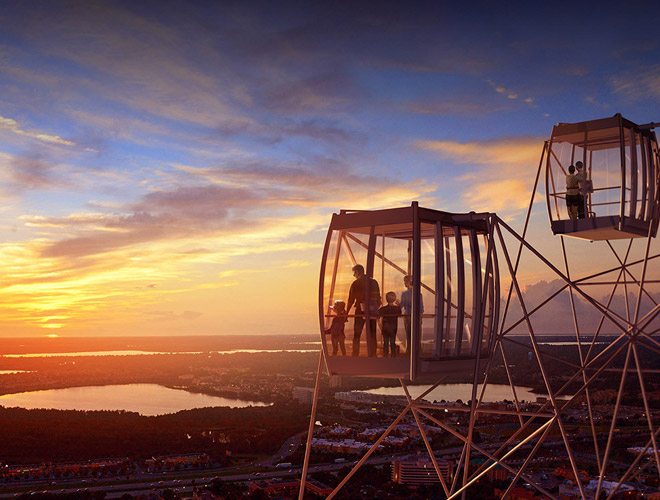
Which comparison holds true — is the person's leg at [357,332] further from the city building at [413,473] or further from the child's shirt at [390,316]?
the city building at [413,473]

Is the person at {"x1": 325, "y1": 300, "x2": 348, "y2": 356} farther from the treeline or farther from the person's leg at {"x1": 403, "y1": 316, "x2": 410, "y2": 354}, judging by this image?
the treeline

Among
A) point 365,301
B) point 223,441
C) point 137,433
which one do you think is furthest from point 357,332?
point 137,433

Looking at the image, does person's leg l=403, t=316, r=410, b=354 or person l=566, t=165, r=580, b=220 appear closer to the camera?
person's leg l=403, t=316, r=410, b=354

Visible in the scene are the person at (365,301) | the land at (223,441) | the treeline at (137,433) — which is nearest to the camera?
the person at (365,301)

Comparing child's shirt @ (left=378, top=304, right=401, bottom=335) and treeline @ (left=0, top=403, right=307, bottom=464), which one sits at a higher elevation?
child's shirt @ (left=378, top=304, right=401, bottom=335)

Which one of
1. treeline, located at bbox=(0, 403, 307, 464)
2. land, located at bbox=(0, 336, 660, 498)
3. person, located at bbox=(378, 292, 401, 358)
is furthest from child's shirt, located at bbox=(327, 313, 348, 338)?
treeline, located at bbox=(0, 403, 307, 464)

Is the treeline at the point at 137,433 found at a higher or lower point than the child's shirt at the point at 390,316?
lower

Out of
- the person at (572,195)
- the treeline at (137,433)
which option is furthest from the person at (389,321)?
the treeline at (137,433)
